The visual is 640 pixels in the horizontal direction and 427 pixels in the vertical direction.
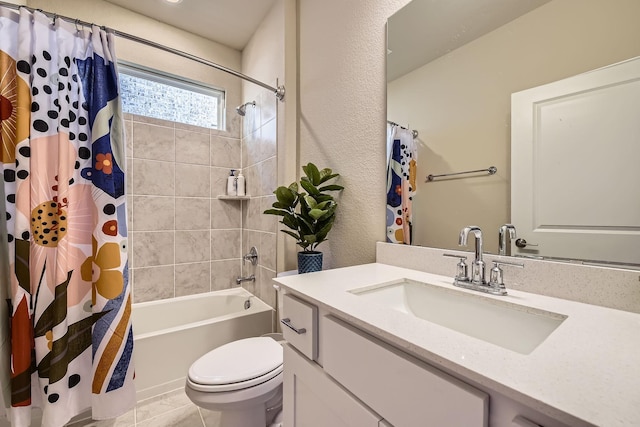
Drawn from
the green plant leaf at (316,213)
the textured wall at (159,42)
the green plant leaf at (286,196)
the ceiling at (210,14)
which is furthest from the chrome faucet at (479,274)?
the textured wall at (159,42)


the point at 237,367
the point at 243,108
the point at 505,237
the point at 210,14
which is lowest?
the point at 237,367

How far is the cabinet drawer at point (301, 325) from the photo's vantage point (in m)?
0.78

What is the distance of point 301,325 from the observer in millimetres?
829

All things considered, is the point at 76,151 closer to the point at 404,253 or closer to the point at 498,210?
the point at 404,253

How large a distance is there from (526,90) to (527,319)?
71 centimetres

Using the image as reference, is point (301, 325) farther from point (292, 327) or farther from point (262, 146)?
point (262, 146)

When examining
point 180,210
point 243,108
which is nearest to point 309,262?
point 180,210

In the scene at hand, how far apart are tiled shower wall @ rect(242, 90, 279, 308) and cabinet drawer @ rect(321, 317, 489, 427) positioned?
→ 4.35 feet

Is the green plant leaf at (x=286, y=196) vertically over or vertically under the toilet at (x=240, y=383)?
over

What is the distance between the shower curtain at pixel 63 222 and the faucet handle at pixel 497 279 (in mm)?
1535

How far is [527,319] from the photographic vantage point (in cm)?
69

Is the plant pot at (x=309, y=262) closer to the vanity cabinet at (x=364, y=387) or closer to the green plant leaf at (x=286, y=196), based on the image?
the green plant leaf at (x=286, y=196)

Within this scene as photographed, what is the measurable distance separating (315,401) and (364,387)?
0.25 meters

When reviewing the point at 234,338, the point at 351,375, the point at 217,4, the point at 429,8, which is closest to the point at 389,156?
the point at 429,8
